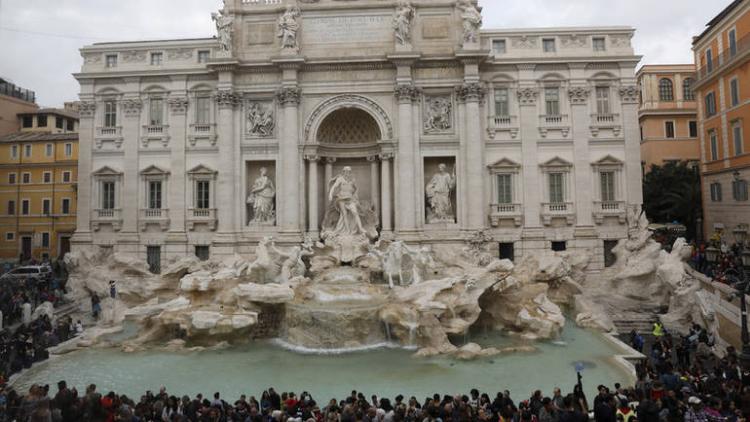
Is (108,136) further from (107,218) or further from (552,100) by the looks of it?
(552,100)

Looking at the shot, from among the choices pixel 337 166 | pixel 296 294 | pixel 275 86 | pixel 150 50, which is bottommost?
pixel 296 294

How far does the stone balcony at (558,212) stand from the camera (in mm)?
25406

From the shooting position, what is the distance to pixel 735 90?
2581 cm

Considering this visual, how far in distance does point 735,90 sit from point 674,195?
789 cm

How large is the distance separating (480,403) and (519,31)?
22.2 metres

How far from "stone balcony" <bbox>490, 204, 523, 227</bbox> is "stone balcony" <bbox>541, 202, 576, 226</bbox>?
127 cm

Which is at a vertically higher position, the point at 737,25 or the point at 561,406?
the point at 737,25

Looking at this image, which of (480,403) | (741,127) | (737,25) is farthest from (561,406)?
(737,25)

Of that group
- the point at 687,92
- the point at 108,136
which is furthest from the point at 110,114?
the point at 687,92

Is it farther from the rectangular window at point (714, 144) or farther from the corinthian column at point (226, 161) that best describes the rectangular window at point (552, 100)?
the corinthian column at point (226, 161)

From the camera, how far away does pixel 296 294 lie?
61.1 ft

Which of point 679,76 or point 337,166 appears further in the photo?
point 679,76

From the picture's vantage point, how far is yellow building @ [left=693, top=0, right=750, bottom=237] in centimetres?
2495

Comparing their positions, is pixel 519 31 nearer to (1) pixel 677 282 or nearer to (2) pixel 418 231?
(2) pixel 418 231
